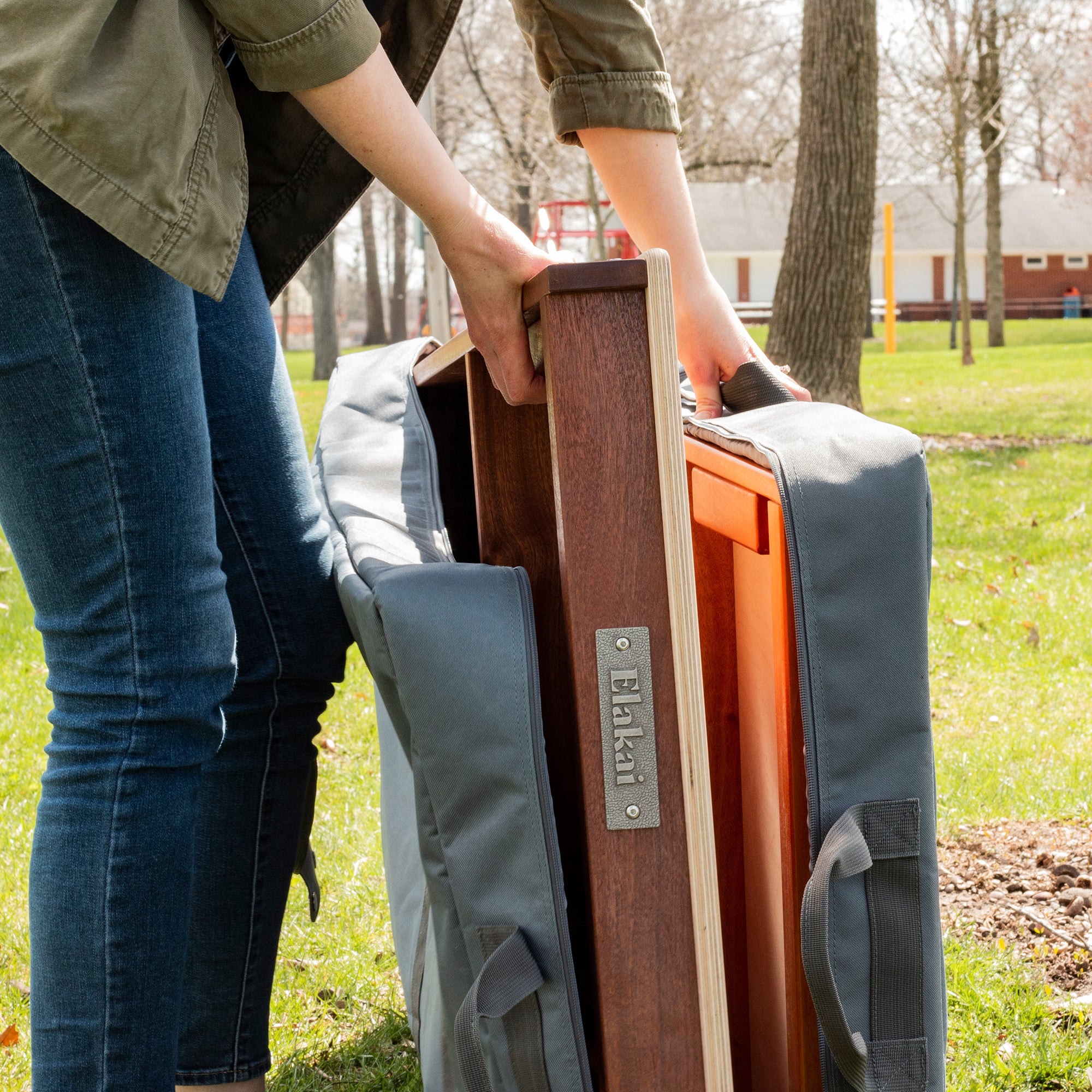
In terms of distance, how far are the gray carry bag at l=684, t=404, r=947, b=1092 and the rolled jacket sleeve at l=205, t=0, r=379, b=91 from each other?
0.54 metres

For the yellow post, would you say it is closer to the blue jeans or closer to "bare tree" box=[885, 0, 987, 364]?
"bare tree" box=[885, 0, 987, 364]

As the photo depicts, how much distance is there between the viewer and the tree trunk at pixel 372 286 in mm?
24984

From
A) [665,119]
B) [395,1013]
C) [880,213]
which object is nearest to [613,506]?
[665,119]

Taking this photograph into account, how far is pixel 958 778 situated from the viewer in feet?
9.00

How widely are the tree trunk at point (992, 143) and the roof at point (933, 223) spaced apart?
52.1 feet

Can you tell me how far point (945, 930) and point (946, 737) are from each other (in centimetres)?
112

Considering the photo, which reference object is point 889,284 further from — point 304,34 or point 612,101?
point 304,34

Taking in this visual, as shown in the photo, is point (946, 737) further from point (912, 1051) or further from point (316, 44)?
point (316, 44)

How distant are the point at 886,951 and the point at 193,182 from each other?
995 mm

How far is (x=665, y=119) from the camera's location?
148 centimetres

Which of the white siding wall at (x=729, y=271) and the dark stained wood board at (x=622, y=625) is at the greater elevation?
the white siding wall at (x=729, y=271)

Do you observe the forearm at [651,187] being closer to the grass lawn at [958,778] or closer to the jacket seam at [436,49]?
the jacket seam at [436,49]

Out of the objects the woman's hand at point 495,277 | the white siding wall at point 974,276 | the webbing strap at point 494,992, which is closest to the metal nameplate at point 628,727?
the webbing strap at point 494,992

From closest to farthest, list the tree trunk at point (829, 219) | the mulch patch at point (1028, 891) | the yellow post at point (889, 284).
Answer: the mulch patch at point (1028, 891) → the tree trunk at point (829, 219) → the yellow post at point (889, 284)
